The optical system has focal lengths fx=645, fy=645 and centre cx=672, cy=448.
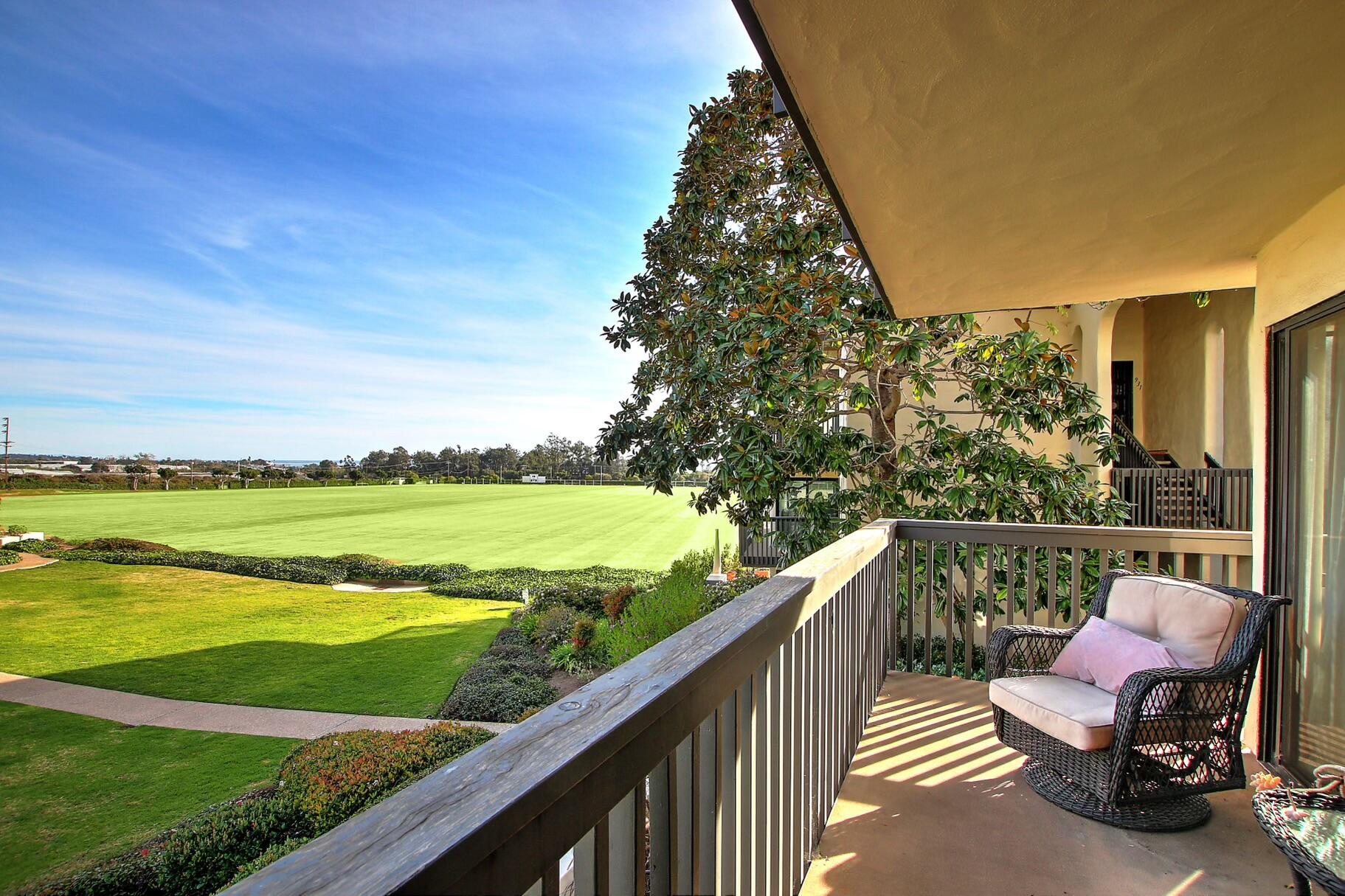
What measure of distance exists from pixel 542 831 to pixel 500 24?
22063mm

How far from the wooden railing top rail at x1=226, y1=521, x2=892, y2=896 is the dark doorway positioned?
514 inches

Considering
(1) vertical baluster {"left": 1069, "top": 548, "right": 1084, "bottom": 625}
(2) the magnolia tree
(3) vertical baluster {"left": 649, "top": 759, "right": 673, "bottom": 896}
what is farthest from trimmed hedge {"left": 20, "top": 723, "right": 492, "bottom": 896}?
(3) vertical baluster {"left": 649, "top": 759, "right": 673, "bottom": 896}

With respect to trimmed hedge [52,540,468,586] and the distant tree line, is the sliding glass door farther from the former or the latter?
the distant tree line

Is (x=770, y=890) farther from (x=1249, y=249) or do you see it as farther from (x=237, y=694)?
(x=237, y=694)

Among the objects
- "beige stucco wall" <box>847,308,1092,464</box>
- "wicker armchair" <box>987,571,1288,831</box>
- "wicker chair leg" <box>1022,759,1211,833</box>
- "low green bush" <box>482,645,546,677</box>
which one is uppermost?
"beige stucco wall" <box>847,308,1092,464</box>

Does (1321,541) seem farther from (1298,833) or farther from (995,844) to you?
(995,844)

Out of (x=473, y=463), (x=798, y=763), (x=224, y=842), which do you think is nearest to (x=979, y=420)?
(x=798, y=763)

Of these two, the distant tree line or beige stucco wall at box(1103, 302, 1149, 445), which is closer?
beige stucco wall at box(1103, 302, 1149, 445)

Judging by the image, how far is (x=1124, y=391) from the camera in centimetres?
1163

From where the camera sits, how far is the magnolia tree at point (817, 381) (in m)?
5.64

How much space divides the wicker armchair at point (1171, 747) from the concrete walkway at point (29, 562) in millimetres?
33932

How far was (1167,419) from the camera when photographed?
35.8 feet

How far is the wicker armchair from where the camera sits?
2.13m

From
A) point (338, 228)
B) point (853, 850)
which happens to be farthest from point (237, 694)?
point (338, 228)
